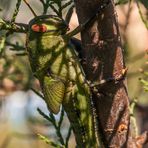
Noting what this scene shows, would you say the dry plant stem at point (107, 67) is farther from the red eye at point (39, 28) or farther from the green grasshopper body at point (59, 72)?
the red eye at point (39, 28)

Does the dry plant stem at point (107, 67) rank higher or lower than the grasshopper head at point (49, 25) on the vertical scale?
lower

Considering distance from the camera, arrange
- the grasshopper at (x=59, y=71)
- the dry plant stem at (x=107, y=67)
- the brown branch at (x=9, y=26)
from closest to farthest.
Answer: the dry plant stem at (x=107, y=67) → the brown branch at (x=9, y=26) → the grasshopper at (x=59, y=71)

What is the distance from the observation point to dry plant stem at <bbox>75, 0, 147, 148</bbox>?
61.2 inches

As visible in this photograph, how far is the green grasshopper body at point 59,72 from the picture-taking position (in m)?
1.78

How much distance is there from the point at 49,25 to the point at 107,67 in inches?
13.3

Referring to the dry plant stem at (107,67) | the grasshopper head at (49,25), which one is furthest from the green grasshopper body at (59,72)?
the dry plant stem at (107,67)

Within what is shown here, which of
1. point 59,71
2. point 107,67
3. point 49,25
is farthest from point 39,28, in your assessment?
point 107,67

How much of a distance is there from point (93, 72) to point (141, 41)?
134 inches

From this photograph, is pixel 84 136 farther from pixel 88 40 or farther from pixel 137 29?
pixel 137 29

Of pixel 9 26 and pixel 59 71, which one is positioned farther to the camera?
pixel 59 71

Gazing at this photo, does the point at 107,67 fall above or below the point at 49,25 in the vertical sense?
below

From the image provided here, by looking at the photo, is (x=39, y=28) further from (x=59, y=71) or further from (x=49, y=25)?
(x=59, y=71)

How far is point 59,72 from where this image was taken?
5.97 ft

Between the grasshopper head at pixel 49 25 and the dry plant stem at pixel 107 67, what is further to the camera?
the grasshopper head at pixel 49 25
